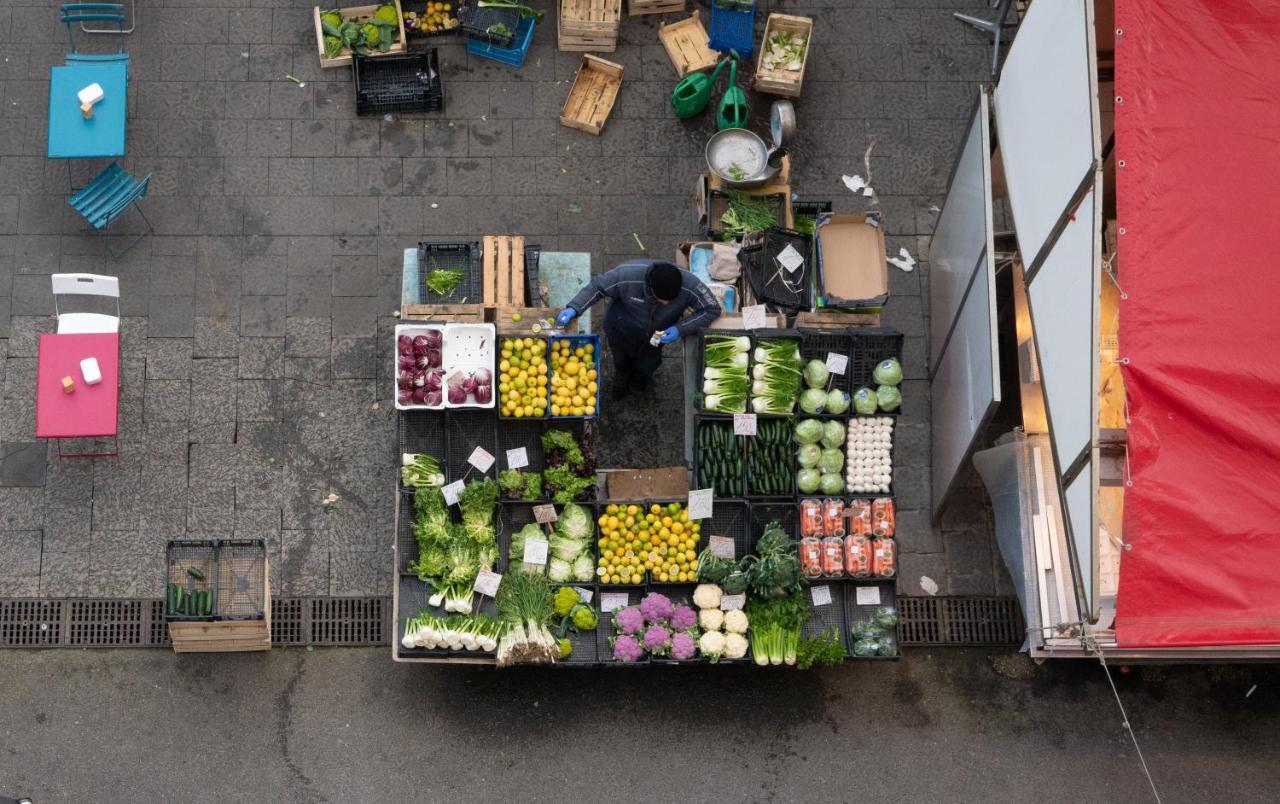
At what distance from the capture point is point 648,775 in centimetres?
860

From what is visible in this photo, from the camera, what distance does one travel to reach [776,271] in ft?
29.5

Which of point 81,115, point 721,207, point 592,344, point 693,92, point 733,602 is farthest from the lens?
point 693,92

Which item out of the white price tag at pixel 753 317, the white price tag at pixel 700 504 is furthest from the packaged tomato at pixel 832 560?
the white price tag at pixel 753 317

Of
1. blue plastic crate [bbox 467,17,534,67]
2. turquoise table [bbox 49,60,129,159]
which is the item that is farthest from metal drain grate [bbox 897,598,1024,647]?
turquoise table [bbox 49,60,129,159]

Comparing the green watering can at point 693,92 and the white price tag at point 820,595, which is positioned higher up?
the green watering can at point 693,92

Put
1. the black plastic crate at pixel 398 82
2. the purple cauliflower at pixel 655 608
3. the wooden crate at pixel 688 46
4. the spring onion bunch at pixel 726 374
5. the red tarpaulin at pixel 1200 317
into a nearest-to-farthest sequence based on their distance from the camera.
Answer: the red tarpaulin at pixel 1200 317 < the purple cauliflower at pixel 655 608 < the spring onion bunch at pixel 726 374 < the black plastic crate at pixel 398 82 < the wooden crate at pixel 688 46

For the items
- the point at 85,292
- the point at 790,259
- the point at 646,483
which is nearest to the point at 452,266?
the point at 646,483

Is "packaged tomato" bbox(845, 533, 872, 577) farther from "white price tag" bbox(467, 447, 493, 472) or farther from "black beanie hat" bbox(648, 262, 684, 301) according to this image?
"white price tag" bbox(467, 447, 493, 472)

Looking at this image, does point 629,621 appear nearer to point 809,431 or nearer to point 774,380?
point 809,431

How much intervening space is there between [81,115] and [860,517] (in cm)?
700

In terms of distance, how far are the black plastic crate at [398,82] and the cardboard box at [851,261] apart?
12.0 feet

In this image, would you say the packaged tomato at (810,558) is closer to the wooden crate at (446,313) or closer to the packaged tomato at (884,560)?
the packaged tomato at (884,560)

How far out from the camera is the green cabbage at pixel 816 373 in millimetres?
8452

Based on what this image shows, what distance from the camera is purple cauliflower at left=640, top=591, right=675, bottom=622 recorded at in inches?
318
